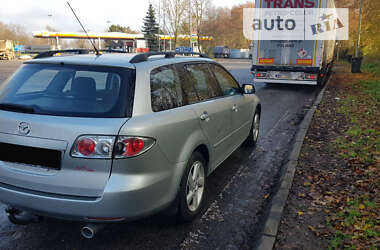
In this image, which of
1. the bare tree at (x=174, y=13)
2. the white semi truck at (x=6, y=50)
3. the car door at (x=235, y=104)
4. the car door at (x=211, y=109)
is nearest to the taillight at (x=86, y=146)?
the car door at (x=211, y=109)

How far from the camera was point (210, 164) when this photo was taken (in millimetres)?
3947

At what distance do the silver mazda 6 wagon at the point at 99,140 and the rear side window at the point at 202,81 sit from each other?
299 millimetres

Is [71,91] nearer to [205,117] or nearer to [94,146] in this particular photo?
[94,146]

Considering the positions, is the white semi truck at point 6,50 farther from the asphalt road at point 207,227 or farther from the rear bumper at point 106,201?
the rear bumper at point 106,201

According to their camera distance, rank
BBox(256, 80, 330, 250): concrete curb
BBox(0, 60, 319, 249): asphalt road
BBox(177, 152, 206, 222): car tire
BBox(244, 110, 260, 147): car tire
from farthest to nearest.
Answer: BBox(244, 110, 260, 147): car tire < BBox(177, 152, 206, 222): car tire < BBox(0, 60, 319, 249): asphalt road < BBox(256, 80, 330, 250): concrete curb

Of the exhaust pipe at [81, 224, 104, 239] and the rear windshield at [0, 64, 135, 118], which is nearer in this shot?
the exhaust pipe at [81, 224, 104, 239]

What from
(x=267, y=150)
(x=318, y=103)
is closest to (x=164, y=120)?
(x=267, y=150)

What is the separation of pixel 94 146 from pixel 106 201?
424mm

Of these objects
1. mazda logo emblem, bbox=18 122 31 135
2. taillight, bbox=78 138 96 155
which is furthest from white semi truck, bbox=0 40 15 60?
taillight, bbox=78 138 96 155

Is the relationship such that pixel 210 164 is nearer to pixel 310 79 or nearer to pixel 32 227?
pixel 32 227

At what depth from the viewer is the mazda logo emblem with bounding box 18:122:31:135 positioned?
8.90 feet

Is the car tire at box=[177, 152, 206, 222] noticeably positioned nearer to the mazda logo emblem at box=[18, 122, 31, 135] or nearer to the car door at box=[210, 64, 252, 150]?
the car door at box=[210, 64, 252, 150]

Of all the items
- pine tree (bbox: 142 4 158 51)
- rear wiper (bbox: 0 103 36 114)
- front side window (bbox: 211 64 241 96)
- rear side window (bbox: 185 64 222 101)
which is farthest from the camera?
pine tree (bbox: 142 4 158 51)

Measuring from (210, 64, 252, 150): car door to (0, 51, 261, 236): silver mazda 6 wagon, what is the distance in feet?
3.86
